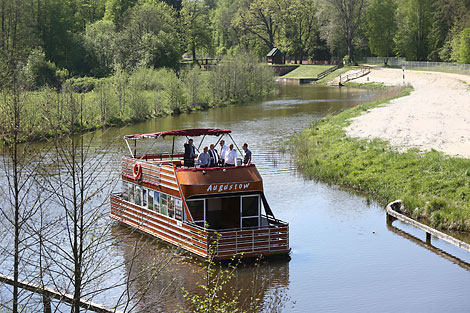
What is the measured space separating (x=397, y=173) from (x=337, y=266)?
1276 centimetres

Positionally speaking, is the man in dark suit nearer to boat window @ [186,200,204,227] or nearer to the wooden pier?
boat window @ [186,200,204,227]

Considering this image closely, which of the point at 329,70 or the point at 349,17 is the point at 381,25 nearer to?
the point at 349,17

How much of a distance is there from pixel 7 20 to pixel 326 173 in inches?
2679

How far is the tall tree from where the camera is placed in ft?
461

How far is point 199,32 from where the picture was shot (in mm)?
141875

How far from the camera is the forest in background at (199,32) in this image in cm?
9762

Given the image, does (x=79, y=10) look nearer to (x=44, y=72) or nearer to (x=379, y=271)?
(x=44, y=72)

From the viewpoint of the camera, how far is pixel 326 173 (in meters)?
40.7

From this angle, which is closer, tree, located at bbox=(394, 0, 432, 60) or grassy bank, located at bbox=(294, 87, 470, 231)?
grassy bank, located at bbox=(294, 87, 470, 231)

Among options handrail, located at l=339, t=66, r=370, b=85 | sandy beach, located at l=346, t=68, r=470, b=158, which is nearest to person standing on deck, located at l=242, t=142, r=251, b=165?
sandy beach, located at l=346, t=68, r=470, b=158

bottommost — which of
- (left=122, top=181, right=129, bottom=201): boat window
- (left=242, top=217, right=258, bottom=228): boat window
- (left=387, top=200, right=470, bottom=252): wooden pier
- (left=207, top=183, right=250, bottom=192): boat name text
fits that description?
(left=387, top=200, right=470, bottom=252): wooden pier

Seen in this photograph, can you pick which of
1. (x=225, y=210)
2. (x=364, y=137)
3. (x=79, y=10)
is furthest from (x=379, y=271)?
(x=79, y=10)

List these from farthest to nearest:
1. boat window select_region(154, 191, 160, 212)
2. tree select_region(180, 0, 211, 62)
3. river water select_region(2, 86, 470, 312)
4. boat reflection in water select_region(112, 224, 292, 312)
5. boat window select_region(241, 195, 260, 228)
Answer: tree select_region(180, 0, 211, 62), boat window select_region(154, 191, 160, 212), boat window select_region(241, 195, 260, 228), river water select_region(2, 86, 470, 312), boat reflection in water select_region(112, 224, 292, 312)

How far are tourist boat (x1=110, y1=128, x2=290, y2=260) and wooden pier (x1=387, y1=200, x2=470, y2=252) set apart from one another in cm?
632
